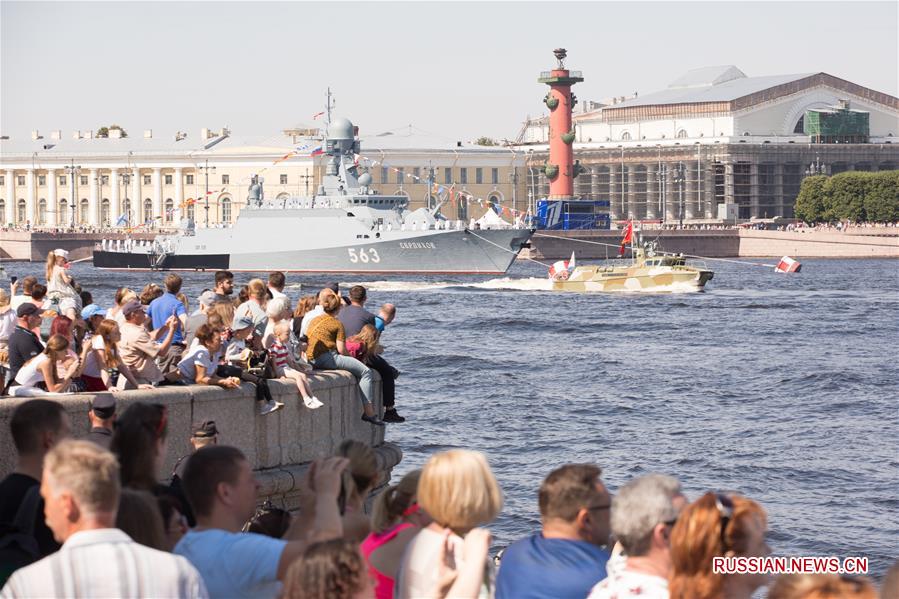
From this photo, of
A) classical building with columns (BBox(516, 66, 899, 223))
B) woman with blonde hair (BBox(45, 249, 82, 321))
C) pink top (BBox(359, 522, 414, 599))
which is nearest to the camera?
pink top (BBox(359, 522, 414, 599))

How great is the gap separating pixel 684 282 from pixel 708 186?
59.7 m

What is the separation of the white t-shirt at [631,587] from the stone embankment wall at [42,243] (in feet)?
321

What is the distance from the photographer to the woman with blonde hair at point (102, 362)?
9.64 m

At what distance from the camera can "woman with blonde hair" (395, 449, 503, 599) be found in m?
5.02

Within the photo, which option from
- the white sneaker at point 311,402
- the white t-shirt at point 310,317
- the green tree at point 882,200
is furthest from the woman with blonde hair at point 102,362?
the green tree at point 882,200

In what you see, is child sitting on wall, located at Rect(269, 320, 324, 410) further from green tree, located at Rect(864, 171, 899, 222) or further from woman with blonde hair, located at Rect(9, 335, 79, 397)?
green tree, located at Rect(864, 171, 899, 222)

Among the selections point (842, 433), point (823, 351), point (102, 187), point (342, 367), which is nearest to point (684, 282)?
point (823, 351)

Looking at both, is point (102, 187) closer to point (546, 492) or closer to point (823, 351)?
point (823, 351)

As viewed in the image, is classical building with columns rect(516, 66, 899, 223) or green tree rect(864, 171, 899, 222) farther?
classical building with columns rect(516, 66, 899, 223)

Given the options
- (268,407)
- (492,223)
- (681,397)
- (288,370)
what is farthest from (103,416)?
(492,223)

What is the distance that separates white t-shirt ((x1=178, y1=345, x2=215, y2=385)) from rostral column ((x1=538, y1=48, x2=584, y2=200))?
9477 cm

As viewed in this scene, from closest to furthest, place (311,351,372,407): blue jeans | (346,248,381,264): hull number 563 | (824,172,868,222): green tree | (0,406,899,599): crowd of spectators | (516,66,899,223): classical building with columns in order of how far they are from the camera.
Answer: (0,406,899,599): crowd of spectators < (311,351,372,407): blue jeans < (346,248,381,264): hull number 563 < (824,172,868,222): green tree < (516,66,899,223): classical building with columns

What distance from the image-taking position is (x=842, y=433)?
22375 mm

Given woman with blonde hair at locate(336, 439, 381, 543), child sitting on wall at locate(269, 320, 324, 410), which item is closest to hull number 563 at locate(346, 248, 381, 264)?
child sitting on wall at locate(269, 320, 324, 410)
